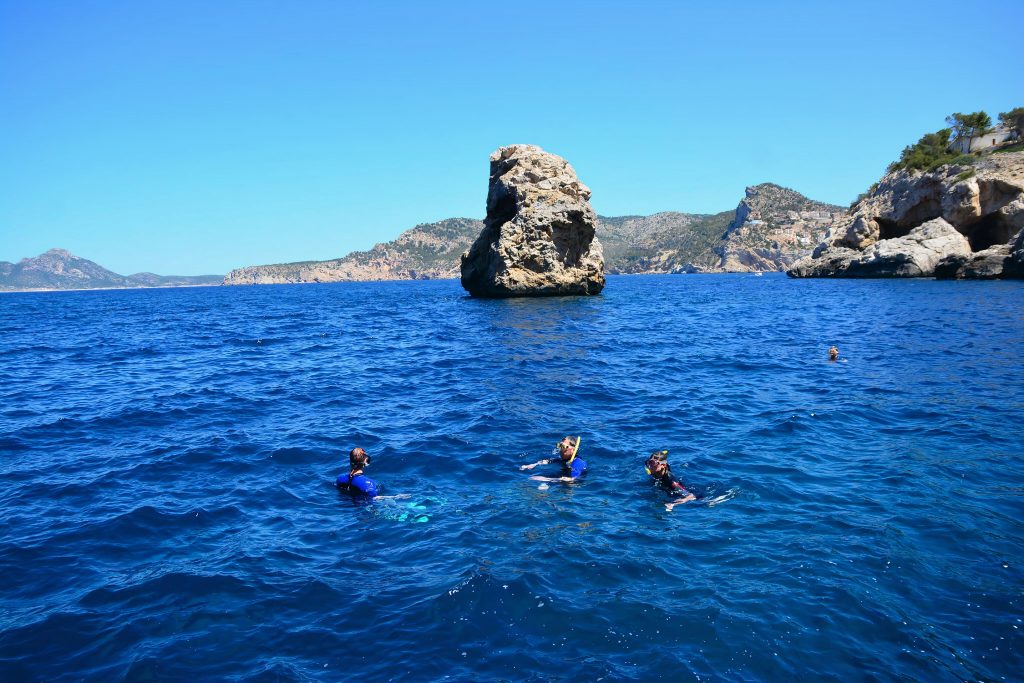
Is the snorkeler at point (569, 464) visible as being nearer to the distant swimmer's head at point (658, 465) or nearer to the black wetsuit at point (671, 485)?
the distant swimmer's head at point (658, 465)

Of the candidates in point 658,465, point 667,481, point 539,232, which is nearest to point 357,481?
point 658,465

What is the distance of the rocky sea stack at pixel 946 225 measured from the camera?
187 feet

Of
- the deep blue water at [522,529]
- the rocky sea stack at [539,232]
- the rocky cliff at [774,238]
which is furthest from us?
the rocky cliff at [774,238]

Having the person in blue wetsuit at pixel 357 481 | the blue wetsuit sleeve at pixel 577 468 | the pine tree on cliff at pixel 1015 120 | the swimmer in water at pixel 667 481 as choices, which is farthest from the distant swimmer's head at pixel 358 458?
the pine tree on cliff at pixel 1015 120

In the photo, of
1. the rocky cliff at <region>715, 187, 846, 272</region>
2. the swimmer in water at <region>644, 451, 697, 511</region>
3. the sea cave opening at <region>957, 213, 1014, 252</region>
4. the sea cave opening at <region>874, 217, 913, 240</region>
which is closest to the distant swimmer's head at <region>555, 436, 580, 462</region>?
the swimmer in water at <region>644, 451, 697, 511</region>

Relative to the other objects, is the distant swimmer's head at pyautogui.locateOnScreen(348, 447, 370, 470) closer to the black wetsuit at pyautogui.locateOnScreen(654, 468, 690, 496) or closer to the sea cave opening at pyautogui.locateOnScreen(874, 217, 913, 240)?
the black wetsuit at pyautogui.locateOnScreen(654, 468, 690, 496)

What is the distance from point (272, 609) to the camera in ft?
23.5

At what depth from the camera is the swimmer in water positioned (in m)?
10.1

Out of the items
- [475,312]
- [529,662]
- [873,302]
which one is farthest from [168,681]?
[873,302]

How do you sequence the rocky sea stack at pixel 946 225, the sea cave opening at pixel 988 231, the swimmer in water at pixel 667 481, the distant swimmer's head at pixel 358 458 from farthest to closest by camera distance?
the sea cave opening at pixel 988 231 < the rocky sea stack at pixel 946 225 < the distant swimmer's head at pixel 358 458 < the swimmer in water at pixel 667 481

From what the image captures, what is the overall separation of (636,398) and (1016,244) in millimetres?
55755

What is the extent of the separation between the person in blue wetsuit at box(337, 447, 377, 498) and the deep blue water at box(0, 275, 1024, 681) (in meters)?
0.35

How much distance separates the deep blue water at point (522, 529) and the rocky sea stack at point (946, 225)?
46.8 metres

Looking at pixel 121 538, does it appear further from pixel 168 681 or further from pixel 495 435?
pixel 495 435
